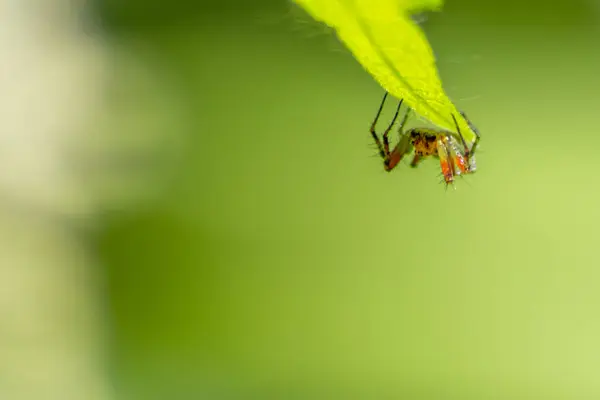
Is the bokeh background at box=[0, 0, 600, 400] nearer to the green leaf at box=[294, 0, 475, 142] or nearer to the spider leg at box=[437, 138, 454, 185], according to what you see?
the spider leg at box=[437, 138, 454, 185]

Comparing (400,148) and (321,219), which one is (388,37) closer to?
(400,148)

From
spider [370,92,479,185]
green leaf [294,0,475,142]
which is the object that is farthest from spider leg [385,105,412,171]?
green leaf [294,0,475,142]

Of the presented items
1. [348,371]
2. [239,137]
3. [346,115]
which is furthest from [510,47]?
[348,371]

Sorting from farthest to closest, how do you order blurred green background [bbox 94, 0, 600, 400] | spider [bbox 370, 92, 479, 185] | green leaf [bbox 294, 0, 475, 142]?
blurred green background [bbox 94, 0, 600, 400] < spider [bbox 370, 92, 479, 185] < green leaf [bbox 294, 0, 475, 142]

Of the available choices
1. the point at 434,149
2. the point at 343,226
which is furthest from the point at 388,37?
the point at 343,226

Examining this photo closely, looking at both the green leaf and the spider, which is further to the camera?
the spider

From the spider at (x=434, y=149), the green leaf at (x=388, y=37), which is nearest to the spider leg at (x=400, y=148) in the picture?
the spider at (x=434, y=149)

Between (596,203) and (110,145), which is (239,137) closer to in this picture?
(110,145)

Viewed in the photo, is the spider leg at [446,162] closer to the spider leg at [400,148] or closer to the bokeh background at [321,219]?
the spider leg at [400,148]
